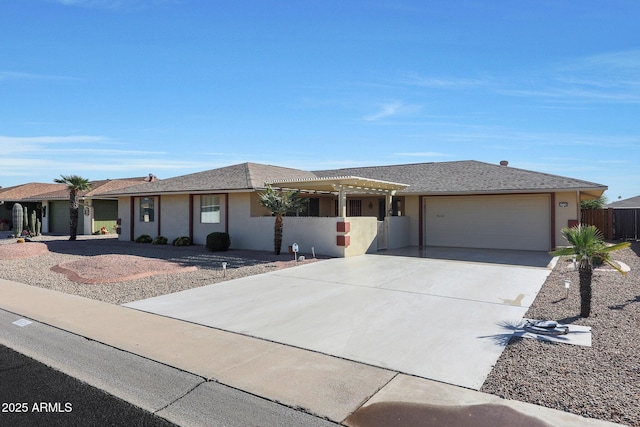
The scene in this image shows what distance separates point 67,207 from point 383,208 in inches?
970

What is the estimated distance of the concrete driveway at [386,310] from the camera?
575 cm

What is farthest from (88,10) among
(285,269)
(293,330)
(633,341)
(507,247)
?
(507,247)

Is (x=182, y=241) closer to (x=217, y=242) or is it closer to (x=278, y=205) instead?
(x=217, y=242)

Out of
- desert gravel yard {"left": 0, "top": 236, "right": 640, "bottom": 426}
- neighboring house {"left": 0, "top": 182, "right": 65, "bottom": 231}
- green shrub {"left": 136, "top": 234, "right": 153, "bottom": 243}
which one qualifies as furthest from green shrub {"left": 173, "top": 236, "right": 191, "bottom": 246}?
neighboring house {"left": 0, "top": 182, "right": 65, "bottom": 231}

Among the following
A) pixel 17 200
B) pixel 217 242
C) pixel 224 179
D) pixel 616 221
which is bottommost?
pixel 217 242

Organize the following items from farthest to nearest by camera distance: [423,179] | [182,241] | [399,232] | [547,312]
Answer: [423,179]
[182,241]
[399,232]
[547,312]

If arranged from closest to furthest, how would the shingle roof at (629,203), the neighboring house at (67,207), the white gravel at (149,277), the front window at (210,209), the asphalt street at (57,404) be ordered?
1. the asphalt street at (57,404)
2. the white gravel at (149,277)
3. the front window at (210,209)
4. the neighboring house at (67,207)
5. the shingle roof at (629,203)

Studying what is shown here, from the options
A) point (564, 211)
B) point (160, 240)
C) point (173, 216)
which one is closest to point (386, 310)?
point (564, 211)

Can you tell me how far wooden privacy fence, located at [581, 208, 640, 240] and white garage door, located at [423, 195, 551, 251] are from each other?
8.56 m

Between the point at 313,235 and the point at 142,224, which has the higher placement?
the point at 142,224

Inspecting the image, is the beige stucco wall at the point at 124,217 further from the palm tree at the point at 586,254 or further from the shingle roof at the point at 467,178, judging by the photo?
the palm tree at the point at 586,254

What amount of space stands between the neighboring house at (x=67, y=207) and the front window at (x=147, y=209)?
16.9 ft

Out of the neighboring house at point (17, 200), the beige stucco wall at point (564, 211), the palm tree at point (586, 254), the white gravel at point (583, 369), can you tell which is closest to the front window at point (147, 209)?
the neighboring house at point (17, 200)

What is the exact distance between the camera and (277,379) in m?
4.98
